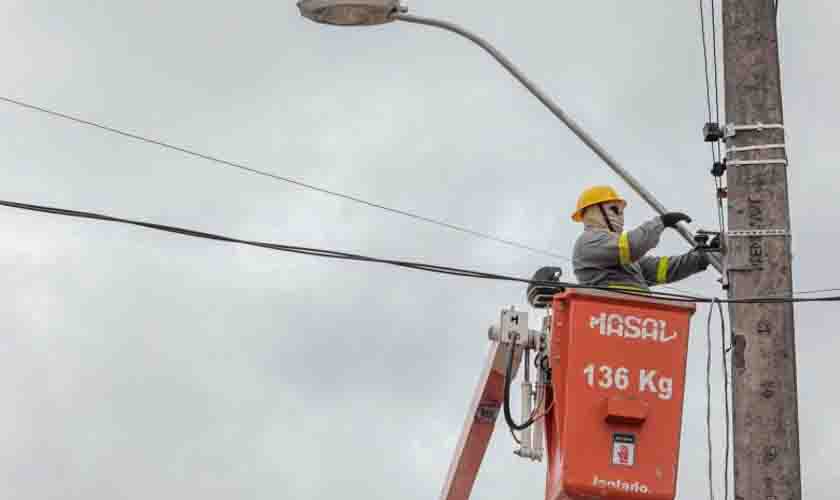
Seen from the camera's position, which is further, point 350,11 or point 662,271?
point 662,271

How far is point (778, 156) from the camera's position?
9.00 m

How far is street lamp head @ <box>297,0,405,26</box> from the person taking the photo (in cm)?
978

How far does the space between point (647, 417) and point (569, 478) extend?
567 millimetres

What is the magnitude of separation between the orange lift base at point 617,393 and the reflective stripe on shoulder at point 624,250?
643mm

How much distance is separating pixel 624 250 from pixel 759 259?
1.25 metres

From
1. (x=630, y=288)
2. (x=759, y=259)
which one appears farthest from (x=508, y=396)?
(x=759, y=259)

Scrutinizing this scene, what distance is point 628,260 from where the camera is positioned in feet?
32.7

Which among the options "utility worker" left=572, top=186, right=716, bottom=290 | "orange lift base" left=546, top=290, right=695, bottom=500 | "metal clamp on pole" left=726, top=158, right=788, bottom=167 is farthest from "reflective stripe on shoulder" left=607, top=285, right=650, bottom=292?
"metal clamp on pole" left=726, top=158, right=788, bottom=167

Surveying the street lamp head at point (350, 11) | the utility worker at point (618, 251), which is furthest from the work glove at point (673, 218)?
the street lamp head at point (350, 11)

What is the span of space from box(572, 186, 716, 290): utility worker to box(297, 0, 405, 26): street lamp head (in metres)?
1.82

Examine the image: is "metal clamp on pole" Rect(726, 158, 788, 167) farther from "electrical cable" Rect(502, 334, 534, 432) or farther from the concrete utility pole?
"electrical cable" Rect(502, 334, 534, 432)

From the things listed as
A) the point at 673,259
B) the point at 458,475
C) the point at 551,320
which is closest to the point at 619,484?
Answer: the point at 551,320

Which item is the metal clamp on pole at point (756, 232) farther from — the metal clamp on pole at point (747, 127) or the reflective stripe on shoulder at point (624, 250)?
the reflective stripe on shoulder at point (624, 250)

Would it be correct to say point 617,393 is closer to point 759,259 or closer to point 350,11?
point 759,259
